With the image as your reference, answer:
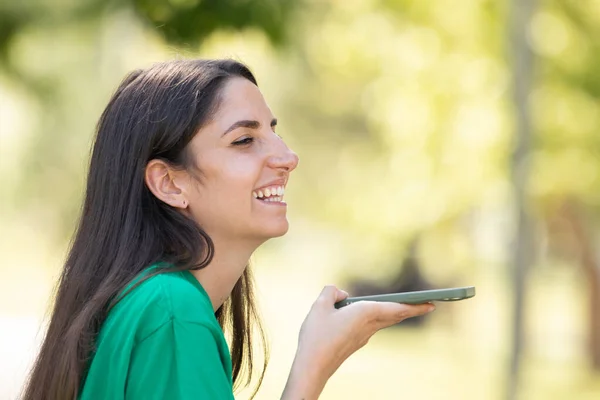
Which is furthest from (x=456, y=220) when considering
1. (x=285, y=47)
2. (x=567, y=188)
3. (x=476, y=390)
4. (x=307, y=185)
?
(x=307, y=185)

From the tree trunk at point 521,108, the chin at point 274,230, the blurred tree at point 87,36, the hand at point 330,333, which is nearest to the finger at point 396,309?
the hand at point 330,333

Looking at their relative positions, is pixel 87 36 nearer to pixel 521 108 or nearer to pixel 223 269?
pixel 223 269

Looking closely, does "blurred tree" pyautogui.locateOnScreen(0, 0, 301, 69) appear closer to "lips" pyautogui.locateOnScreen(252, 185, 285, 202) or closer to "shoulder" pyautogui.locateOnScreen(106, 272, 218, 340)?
"lips" pyautogui.locateOnScreen(252, 185, 285, 202)

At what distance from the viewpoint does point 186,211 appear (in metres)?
2.34

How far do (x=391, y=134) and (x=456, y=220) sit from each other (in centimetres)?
167

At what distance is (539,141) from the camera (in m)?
10.6

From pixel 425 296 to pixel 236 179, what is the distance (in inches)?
20.0

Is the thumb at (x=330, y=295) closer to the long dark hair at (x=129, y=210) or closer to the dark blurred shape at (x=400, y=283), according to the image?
the long dark hair at (x=129, y=210)

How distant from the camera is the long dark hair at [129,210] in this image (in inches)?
85.5

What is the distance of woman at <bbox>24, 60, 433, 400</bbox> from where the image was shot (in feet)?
7.22

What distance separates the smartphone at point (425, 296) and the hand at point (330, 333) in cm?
2

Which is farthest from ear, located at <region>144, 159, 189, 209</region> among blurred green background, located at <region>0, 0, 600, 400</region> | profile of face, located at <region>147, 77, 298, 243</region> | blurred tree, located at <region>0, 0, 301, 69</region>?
blurred green background, located at <region>0, 0, 600, 400</region>

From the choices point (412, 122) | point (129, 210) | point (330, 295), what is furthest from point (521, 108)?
point (129, 210)

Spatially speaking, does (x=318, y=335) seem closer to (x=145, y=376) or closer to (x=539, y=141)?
(x=145, y=376)
